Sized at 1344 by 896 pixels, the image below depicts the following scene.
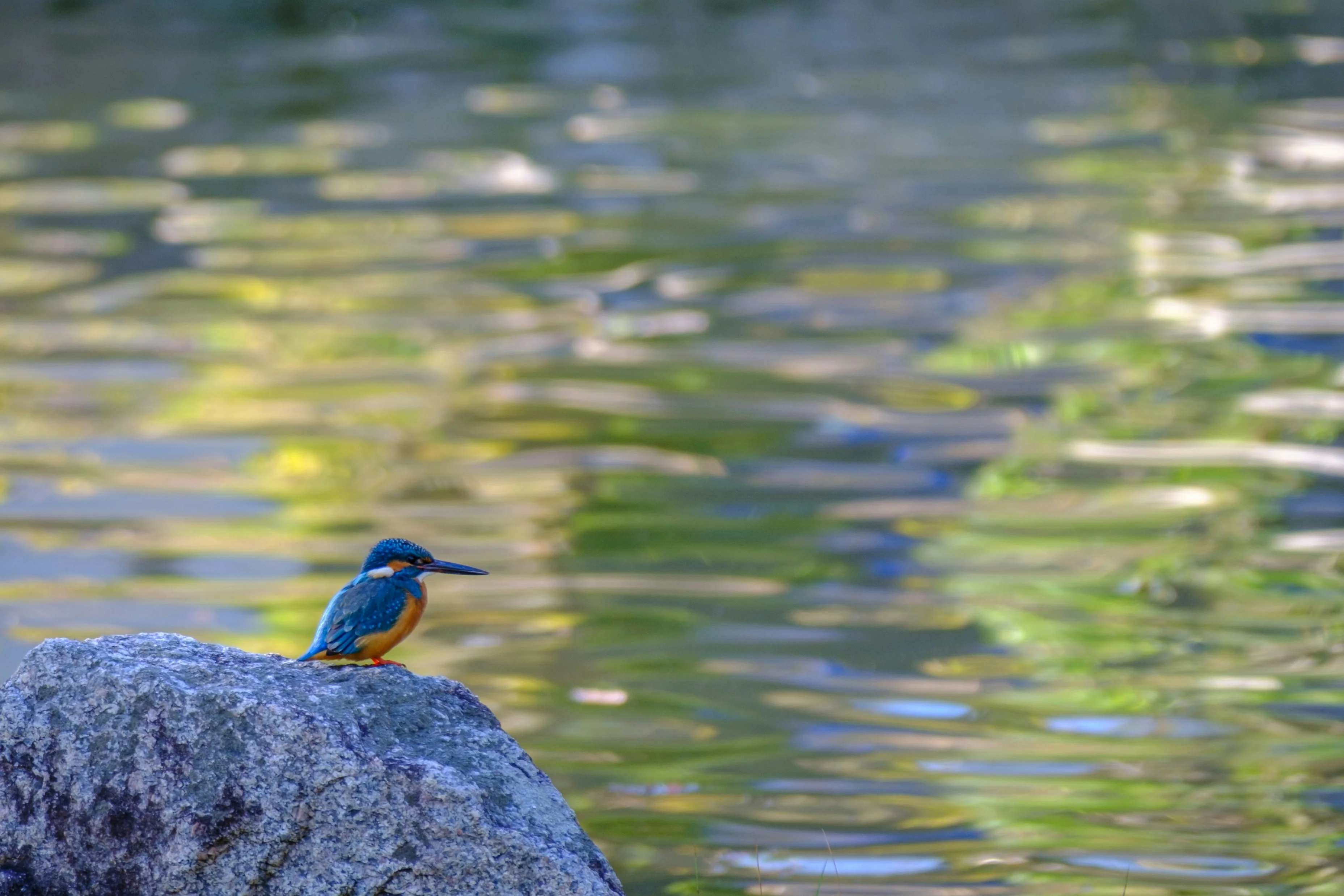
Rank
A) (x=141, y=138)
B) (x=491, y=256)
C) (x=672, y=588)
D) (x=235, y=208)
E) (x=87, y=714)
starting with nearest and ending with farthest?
1. (x=87, y=714)
2. (x=672, y=588)
3. (x=491, y=256)
4. (x=235, y=208)
5. (x=141, y=138)

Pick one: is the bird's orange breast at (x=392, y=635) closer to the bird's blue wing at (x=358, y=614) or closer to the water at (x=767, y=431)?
the bird's blue wing at (x=358, y=614)

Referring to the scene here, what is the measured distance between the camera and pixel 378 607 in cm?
263

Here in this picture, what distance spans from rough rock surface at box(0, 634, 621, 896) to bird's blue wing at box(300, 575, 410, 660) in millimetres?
178

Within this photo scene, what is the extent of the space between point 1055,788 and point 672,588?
173 centimetres

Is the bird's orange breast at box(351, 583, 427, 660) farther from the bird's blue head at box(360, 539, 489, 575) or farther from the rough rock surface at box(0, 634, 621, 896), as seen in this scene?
the rough rock surface at box(0, 634, 621, 896)

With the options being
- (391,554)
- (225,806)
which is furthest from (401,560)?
(225,806)

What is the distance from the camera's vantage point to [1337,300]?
844cm

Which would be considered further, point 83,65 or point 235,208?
point 83,65

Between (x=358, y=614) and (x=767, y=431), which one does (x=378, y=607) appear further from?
(x=767, y=431)

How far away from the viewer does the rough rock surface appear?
→ 93.0 inches

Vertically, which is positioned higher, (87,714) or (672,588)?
(87,714)

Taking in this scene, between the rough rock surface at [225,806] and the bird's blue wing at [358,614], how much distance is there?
0.58ft

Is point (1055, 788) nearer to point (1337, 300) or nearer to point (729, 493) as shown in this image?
point (729, 493)

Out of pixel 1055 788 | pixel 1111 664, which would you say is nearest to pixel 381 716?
pixel 1055 788
